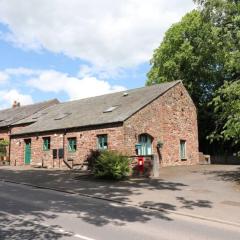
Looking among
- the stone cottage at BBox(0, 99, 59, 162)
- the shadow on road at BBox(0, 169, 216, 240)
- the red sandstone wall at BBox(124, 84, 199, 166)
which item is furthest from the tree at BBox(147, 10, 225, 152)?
the shadow on road at BBox(0, 169, 216, 240)

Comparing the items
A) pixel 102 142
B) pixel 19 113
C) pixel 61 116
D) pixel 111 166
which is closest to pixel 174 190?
pixel 111 166

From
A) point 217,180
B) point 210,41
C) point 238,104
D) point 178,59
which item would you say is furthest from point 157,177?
point 178,59

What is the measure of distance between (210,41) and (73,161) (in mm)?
13019

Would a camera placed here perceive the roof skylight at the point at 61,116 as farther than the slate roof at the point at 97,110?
Yes

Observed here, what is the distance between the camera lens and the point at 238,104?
69.8ft

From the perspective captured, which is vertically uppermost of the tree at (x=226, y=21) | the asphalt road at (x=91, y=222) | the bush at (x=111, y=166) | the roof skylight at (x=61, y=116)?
the tree at (x=226, y=21)

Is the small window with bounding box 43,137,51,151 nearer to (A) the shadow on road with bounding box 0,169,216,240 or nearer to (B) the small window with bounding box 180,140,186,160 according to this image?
(B) the small window with bounding box 180,140,186,160

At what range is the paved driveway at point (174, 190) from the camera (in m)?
15.4

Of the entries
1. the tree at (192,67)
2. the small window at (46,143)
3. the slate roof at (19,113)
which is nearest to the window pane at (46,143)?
the small window at (46,143)

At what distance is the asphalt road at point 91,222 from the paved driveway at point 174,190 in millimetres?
1216

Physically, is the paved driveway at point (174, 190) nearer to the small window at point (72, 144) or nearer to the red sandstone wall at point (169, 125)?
the red sandstone wall at point (169, 125)

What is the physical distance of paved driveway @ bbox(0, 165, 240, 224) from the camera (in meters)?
15.4

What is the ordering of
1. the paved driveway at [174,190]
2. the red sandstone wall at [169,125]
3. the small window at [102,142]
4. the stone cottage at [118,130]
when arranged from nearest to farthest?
the paved driveway at [174,190]
the stone cottage at [118,130]
the red sandstone wall at [169,125]
the small window at [102,142]

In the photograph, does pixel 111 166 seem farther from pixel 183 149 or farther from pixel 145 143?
pixel 183 149
